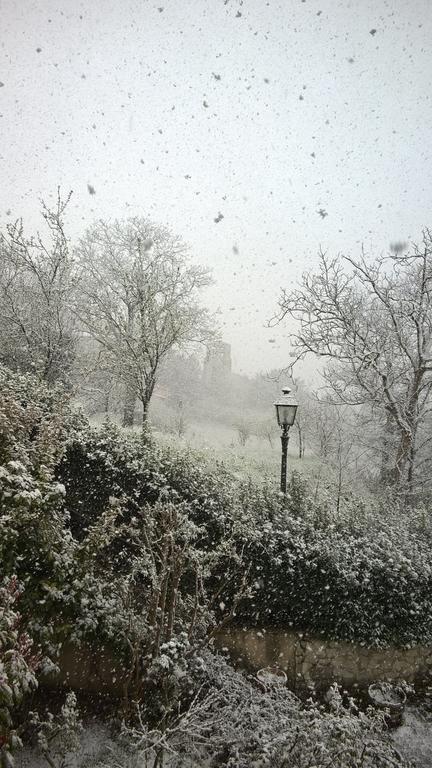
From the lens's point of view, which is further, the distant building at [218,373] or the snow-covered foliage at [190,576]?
the distant building at [218,373]

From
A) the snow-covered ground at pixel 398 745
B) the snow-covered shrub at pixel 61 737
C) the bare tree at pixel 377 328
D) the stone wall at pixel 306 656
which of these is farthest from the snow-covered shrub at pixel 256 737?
the bare tree at pixel 377 328

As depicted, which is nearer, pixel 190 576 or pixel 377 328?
pixel 190 576

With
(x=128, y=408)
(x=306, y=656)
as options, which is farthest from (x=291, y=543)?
(x=128, y=408)

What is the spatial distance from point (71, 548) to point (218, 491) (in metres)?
2.43

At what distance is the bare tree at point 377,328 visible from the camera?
29.1ft

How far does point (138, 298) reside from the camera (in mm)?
13742

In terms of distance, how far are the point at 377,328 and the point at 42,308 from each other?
9843 millimetres

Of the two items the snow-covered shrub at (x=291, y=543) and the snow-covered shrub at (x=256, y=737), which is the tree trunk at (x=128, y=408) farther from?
the snow-covered shrub at (x=256, y=737)

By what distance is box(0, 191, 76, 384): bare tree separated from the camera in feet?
36.4

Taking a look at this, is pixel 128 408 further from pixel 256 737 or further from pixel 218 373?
pixel 218 373

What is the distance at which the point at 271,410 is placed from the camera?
1112 inches

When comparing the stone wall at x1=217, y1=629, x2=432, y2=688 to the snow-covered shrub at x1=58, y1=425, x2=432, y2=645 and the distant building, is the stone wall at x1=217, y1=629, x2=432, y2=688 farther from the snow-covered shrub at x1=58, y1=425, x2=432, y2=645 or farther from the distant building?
the distant building

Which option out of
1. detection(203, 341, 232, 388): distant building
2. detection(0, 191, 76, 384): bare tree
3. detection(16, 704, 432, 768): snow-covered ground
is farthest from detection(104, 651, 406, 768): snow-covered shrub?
detection(203, 341, 232, 388): distant building

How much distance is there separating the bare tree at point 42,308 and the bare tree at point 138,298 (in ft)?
6.01
